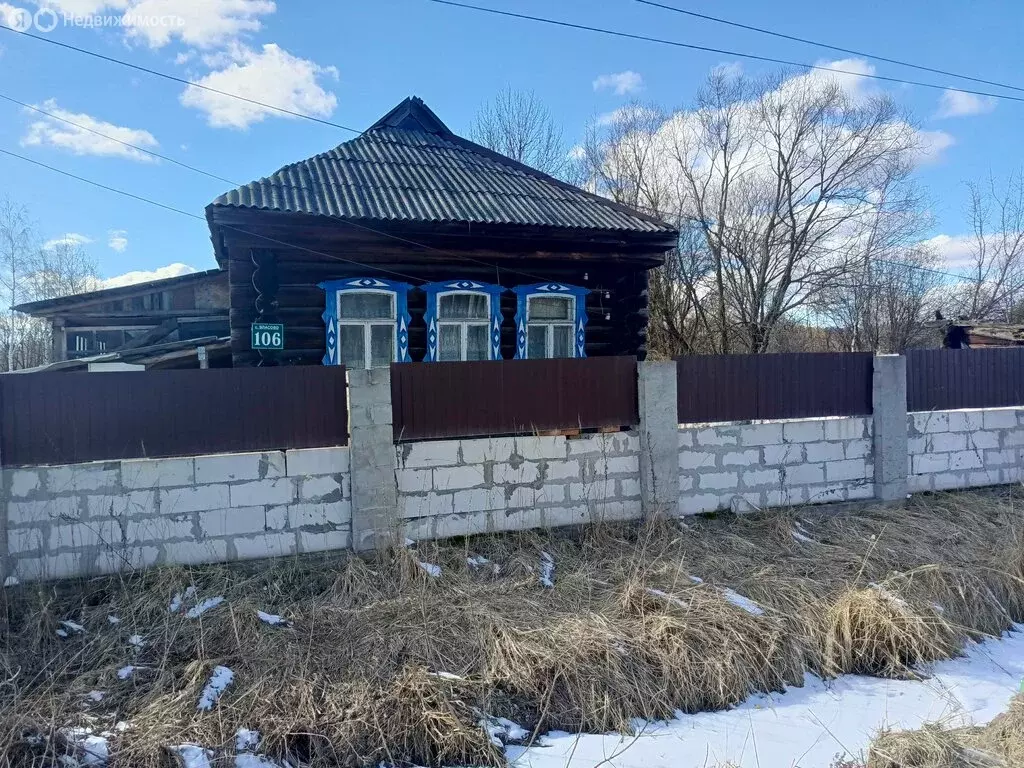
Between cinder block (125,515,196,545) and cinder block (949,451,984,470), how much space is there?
741 centimetres

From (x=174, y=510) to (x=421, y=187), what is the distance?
5.74 metres

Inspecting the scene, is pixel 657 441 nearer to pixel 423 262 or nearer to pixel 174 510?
pixel 174 510

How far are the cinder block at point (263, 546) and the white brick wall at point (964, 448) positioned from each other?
20.0 feet

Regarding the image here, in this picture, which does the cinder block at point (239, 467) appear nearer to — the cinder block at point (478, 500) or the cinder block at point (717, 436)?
the cinder block at point (478, 500)

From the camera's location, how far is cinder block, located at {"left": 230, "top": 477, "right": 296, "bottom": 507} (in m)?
4.48

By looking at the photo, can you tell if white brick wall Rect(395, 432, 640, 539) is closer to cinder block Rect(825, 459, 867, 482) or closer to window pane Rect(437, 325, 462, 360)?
cinder block Rect(825, 459, 867, 482)

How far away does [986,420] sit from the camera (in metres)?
6.53

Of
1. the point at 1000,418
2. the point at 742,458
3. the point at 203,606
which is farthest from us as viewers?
the point at 1000,418

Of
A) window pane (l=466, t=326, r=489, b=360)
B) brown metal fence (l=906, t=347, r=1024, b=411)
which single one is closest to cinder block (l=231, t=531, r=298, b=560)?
window pane (l=466, t=326, r=489, b=360)

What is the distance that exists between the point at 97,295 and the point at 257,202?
5.77 m

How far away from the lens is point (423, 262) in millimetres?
7980

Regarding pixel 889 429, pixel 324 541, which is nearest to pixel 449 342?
pixel 324 541

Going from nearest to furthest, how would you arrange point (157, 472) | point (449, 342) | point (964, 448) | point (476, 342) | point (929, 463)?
1. point (157, 472)
2. point (929, 463)
3. point (964, 448)
4. point (449, 342)
5. point (476, 342)

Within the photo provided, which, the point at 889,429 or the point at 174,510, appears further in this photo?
the point at 889,429
